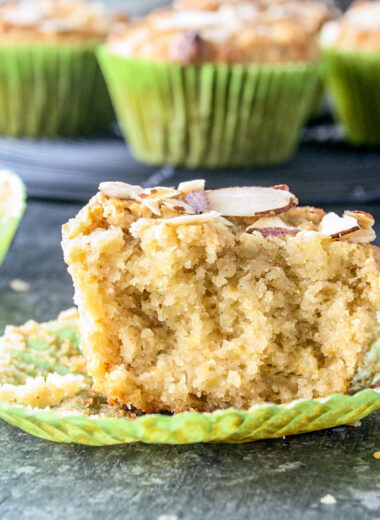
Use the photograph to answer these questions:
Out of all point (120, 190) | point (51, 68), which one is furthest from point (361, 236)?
point (51, 68)

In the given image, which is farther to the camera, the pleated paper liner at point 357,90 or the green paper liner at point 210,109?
the pleated paper liner at point 357,90

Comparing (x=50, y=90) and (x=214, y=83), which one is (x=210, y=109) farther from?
(x=50, y=90)

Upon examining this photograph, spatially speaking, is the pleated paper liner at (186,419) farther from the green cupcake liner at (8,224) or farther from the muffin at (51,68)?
the muffin at (51,68)

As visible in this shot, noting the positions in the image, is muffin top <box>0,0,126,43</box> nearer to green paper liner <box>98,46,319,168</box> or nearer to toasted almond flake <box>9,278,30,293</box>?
green paper liner <box>98,46,319,168</box>

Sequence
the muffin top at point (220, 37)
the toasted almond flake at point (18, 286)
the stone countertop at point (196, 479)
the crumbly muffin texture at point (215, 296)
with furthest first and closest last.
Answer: the muffin top at point (220, 37) → the toasted almond flake at point (18, 286) → the crumbly muffin texture at point (215, 296) → the stone countertop at point (196, 479)

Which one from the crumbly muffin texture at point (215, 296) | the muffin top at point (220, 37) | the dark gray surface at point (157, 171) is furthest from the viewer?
the muffin top at point (220, 37)

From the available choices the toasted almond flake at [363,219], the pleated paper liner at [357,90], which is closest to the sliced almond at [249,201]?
the toasted almond flake at [363,219]

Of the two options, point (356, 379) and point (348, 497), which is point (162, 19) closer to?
point (356, 379)

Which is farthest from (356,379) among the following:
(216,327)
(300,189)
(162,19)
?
(162,19)
